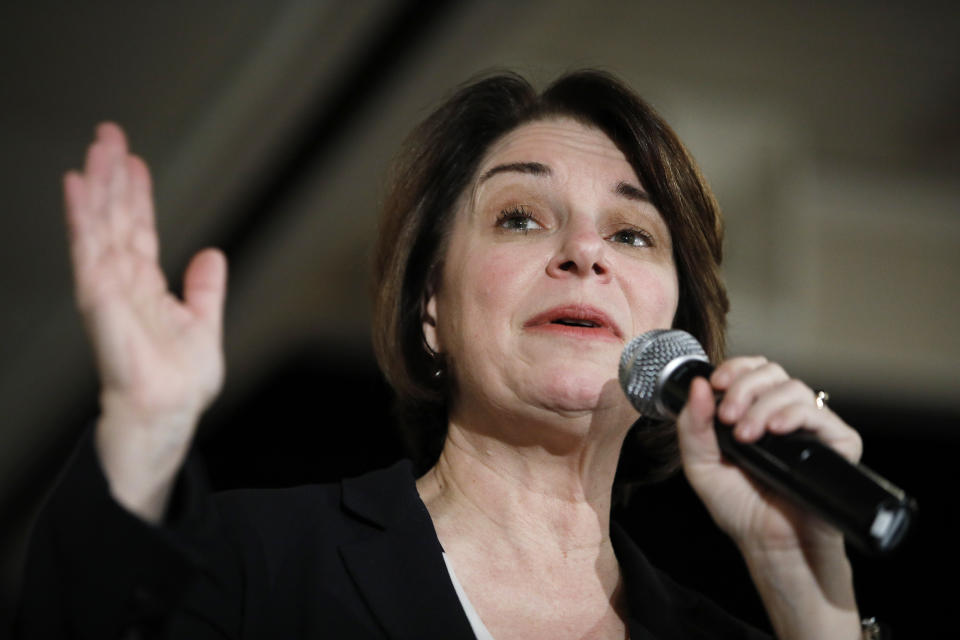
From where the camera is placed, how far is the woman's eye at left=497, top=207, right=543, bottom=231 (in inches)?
67.9

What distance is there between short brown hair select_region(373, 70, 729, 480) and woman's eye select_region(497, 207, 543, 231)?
160 millimetres

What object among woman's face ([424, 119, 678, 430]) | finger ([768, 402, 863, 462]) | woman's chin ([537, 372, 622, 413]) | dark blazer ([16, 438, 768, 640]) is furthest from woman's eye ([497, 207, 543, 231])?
finger ([768, 402, 863, 462])

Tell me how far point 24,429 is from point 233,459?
→ 2.96 feet

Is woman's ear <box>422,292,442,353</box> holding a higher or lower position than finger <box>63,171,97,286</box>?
lower

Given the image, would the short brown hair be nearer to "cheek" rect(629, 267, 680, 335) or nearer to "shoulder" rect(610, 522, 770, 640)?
"cheek" rect(629, 267, 680, 335)

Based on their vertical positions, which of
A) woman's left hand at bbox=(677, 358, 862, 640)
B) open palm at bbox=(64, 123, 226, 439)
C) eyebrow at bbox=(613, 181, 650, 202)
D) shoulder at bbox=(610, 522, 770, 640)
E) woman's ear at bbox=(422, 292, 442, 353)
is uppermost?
eyebrow at bbox=(613, 181, 650, 202)

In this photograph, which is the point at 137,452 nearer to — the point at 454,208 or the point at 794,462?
the point at 794,462

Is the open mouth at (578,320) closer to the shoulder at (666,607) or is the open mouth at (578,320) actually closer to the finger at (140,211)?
the shoulder at (666,607)

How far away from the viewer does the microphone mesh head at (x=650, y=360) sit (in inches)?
51.9

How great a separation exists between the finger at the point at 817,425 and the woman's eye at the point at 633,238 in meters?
0.62

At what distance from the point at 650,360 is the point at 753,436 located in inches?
8.6

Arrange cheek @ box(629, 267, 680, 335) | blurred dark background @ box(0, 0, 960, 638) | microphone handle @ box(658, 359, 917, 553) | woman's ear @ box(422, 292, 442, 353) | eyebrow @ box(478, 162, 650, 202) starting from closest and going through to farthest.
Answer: microphone handle @ box(658, 359, 917, 553) < cheek @ box(629, 267, 680, 335) < eyebrow @ box(478, 162, 650, 202) < woman's ear @ box(422, 292, 442, 353) < blurred dark background @ box(0, 0, 960, 638)

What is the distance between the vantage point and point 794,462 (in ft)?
3.59

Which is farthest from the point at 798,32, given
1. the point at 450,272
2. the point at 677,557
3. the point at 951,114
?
the point at 450,272
